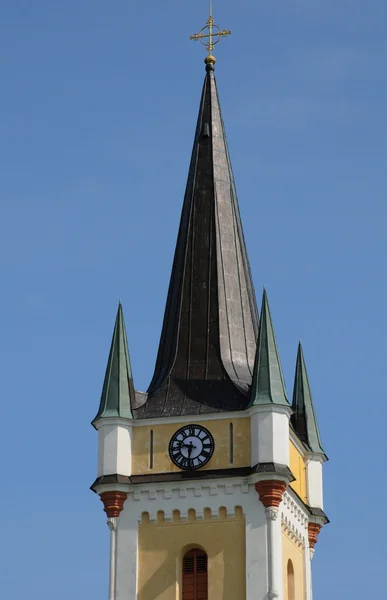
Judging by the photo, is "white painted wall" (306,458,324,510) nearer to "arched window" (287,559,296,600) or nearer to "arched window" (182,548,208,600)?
"arched window" (287,559,296,600)

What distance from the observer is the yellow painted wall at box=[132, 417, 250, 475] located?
50.6m

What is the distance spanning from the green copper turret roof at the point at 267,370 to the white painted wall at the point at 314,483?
4468 mm

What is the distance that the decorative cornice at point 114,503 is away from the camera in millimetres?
50594

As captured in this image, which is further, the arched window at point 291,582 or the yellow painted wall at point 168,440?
the arched window at point 291,582

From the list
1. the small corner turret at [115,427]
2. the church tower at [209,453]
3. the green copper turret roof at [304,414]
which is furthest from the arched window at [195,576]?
the green copper turret roof at [304,414]

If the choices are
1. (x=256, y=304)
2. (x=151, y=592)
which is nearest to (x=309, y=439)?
(x=256, y=304)

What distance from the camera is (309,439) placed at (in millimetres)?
55188

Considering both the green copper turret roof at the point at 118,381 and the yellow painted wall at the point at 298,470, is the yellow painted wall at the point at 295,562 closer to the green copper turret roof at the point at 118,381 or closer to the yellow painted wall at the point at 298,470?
the yellow painted wall at the point at 298,470

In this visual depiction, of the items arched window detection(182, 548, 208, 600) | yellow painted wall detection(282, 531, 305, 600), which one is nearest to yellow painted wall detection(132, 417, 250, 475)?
arched window detection(182, 548, 208, 600)

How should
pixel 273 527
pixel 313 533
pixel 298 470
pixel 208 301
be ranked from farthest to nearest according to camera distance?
pixel 313 533
pixel 298 470
pixel 208 301
pixel 273 527

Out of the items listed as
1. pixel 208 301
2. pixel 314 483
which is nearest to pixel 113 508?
pixel 208 301

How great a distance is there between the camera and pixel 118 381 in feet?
172

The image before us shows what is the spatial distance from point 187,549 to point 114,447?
10.9 ft

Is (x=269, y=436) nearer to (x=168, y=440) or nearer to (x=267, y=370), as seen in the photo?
(x=267, y=370)
